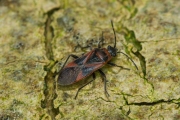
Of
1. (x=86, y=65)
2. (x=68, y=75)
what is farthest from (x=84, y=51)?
(x=68, y=75)

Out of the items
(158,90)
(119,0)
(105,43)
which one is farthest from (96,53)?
(119,0)

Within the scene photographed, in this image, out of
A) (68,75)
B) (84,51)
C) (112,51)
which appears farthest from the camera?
(84,51)

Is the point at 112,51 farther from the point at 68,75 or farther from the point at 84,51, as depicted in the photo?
the point at 68,75

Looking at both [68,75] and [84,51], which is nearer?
[68,75]

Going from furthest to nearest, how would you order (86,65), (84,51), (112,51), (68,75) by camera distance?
(84,51) → (112,51) → (86,65) → (68,75)

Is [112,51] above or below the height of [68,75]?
above

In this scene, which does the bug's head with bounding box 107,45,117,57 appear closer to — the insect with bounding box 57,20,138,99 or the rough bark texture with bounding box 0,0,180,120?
the insect with bounding box 57,20,138,99
